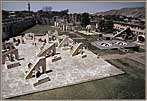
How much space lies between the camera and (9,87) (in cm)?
1464

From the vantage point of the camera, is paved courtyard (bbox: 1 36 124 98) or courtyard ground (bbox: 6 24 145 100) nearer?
courtyard ground (bbox: 6 24 145 100)

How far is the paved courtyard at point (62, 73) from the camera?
1458cm

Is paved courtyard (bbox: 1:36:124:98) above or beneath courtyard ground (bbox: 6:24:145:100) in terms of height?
above

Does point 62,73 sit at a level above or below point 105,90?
above

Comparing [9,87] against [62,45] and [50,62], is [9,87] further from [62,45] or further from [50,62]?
[62,45]

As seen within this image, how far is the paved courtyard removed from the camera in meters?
14.6

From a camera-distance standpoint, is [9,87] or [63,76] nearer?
[9,87]

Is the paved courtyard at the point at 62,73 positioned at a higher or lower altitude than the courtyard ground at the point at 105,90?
higher

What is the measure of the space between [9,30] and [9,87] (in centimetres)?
2798

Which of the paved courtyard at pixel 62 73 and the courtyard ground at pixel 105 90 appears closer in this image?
the courtyard ground at pixel 105 90

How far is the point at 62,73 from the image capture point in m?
17.4

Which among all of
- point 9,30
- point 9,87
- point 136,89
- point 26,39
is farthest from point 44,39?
point 136,89

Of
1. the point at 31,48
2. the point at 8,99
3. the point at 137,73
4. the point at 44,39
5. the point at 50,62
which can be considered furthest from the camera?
the point at 44,39

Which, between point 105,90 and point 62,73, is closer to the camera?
point 105,90
